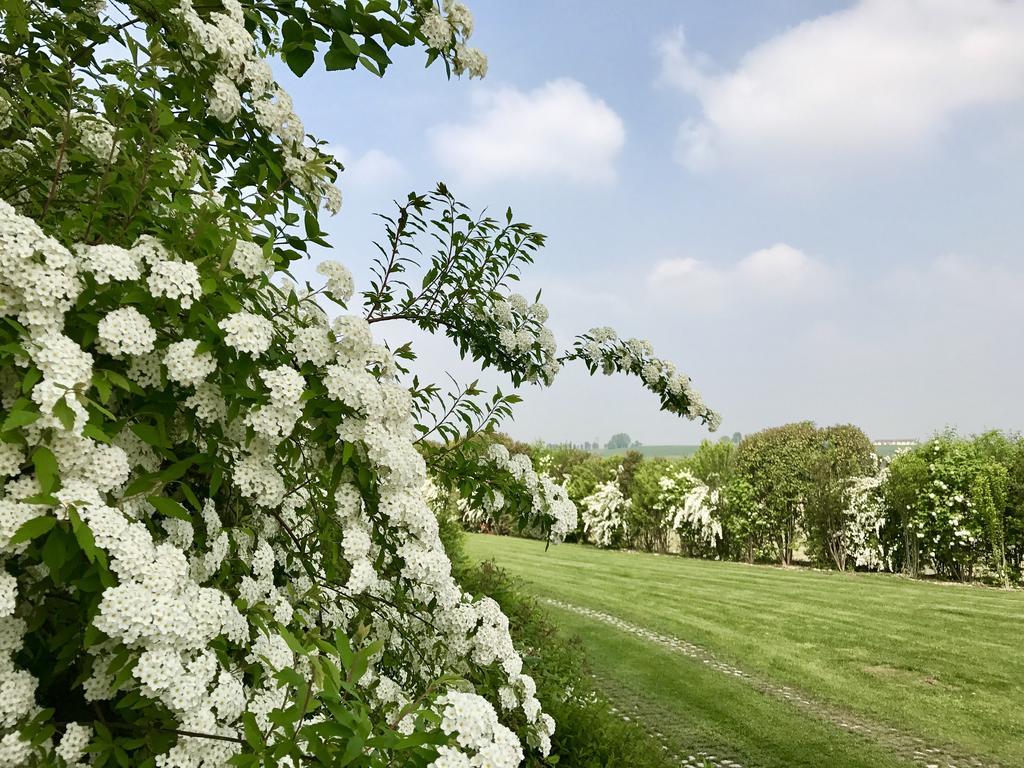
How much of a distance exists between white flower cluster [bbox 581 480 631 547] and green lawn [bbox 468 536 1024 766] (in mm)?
6260

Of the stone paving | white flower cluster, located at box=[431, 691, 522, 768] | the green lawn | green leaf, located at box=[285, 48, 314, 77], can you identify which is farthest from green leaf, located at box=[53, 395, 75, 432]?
the green lawn

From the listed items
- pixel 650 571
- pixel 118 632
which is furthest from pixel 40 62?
pixel 650 571

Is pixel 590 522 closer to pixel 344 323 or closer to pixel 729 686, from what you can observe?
pixel 729 686

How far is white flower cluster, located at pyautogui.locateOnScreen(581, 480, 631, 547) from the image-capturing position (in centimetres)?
2444

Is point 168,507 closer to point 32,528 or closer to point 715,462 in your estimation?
point 32,528

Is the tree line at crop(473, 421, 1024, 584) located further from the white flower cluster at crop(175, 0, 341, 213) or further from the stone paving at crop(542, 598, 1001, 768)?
the white flower cluster at crop(175, 0, 341, 213)

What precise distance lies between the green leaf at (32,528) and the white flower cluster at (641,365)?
3.33 metres

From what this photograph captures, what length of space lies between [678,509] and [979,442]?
8.32 meters

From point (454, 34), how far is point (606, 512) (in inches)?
908

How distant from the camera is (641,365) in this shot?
446 cm

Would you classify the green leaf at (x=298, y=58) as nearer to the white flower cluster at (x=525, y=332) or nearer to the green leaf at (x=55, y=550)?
the green leaf at (x=55, y=550)

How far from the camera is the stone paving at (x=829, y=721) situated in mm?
6992

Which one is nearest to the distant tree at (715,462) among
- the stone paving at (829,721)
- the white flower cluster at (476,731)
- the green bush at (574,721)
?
the stone paving at (829,721)

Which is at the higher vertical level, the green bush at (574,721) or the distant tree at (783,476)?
the distant tree at (783,476)
